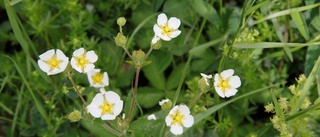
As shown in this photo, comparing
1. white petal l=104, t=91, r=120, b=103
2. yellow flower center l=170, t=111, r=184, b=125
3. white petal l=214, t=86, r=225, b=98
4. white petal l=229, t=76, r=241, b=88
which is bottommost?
yellow flower center l=170, t=111, r=184, b=125

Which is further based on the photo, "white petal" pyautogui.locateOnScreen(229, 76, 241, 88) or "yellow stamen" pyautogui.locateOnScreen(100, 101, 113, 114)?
"white petal" pyautogui.locateOnScreen(229, 76, 241, 88)

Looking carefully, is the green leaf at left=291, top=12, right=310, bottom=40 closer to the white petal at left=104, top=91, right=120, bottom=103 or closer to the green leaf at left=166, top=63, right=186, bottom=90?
the green leaf at left=166, top=63, right=186, bottom=90

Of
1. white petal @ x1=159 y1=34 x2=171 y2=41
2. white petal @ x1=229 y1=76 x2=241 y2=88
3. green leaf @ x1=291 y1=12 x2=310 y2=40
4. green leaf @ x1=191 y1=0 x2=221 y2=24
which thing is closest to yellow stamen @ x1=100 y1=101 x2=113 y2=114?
white petal @ x1=159 y1=34 x2=171 y2=41

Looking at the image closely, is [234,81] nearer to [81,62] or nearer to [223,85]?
[223,85]

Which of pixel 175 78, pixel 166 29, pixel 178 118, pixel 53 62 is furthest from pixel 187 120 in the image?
pixel 175 78

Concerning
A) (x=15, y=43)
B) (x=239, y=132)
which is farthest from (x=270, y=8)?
(x=15, y=43)

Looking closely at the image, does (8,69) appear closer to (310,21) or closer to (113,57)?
(113,57)
